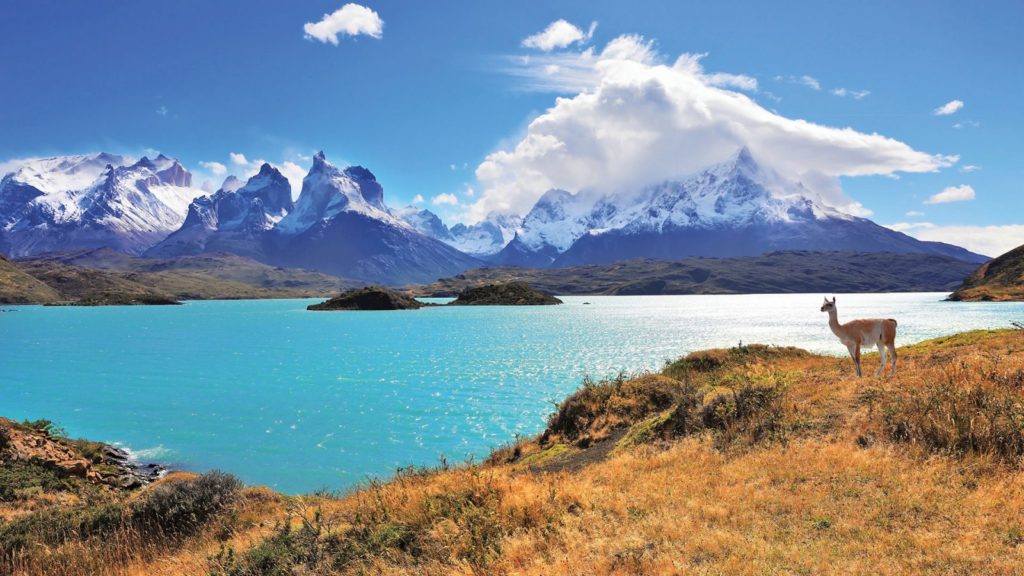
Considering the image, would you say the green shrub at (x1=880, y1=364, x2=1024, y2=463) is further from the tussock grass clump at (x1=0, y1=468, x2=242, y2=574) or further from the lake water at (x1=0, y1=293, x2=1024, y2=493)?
the lake water at (x1=0, y1=293, x2=1024, y2=493)

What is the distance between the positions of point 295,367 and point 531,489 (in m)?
61.1

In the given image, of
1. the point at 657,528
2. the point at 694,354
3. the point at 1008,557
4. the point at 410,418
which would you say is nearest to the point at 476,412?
the point at 410,418

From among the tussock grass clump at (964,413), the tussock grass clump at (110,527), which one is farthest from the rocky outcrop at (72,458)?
the tussock grass clump at (964,413)

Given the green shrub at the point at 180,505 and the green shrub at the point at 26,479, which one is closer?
the green shrub at the point at 180,505

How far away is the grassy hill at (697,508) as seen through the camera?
8953mm

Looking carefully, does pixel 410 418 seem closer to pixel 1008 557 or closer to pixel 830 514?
pixel 830 514

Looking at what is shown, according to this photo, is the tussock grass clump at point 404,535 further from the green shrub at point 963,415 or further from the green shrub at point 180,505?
the green shrub at point 963,415

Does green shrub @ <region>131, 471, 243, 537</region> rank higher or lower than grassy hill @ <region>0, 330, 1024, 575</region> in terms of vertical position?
lower

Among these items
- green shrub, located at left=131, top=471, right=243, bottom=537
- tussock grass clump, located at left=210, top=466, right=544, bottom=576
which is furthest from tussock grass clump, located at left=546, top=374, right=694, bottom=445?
green shrub, located at left=131, top=471, right=243, bottom=537

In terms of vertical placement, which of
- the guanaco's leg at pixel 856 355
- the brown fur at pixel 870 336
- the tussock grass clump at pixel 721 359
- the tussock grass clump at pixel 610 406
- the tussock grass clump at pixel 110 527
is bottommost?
the tussock grass clump at pixel 110 527

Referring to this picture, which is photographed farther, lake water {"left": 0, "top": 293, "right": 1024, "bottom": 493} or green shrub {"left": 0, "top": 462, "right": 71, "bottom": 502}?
lake water {"left": 0, "top": 293, "right": 1024, "bottom": 493}

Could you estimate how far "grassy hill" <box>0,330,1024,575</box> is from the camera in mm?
8953

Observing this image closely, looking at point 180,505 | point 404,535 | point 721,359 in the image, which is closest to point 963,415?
point 404,535

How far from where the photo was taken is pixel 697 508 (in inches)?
432
